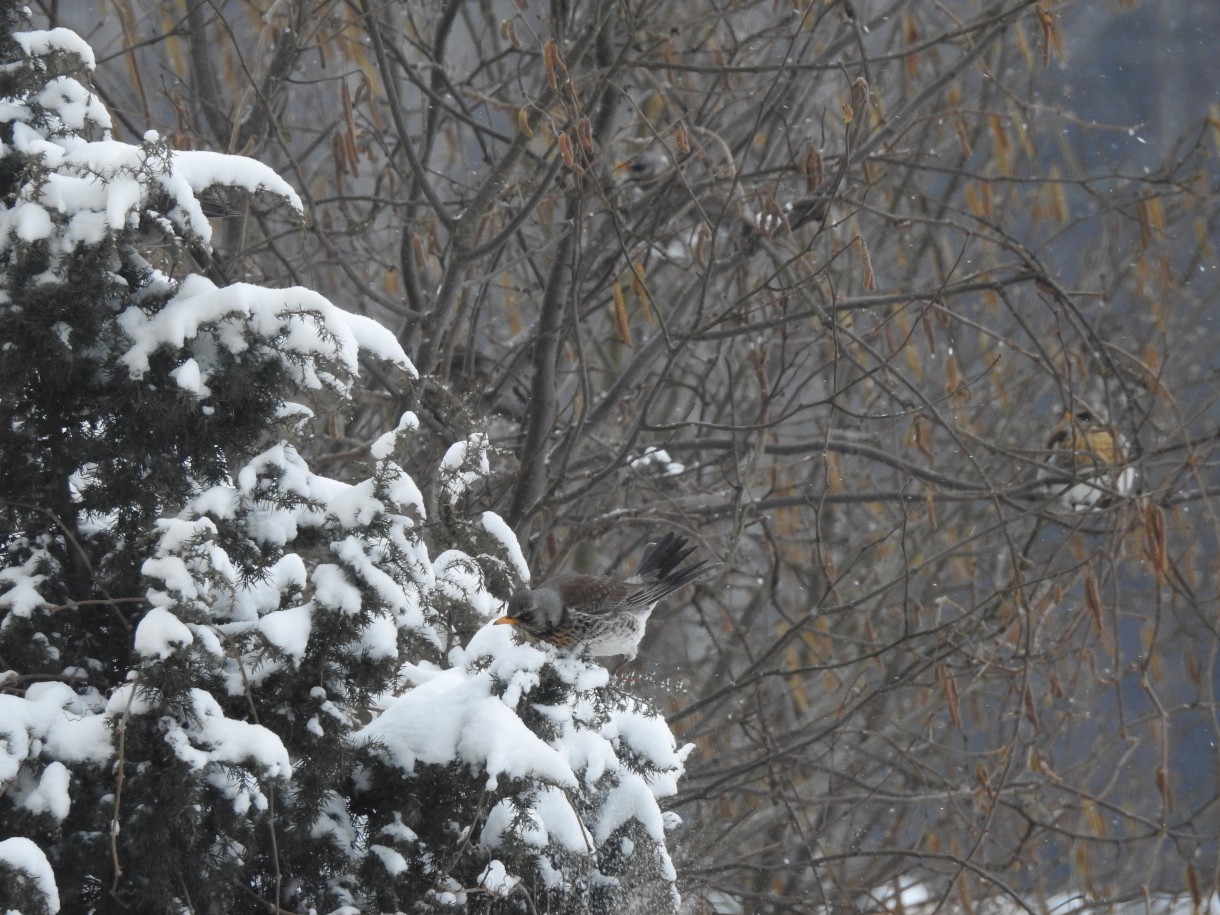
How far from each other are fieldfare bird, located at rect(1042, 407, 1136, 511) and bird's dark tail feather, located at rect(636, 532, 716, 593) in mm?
1095

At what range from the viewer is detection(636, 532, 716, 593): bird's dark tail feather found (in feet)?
12.4

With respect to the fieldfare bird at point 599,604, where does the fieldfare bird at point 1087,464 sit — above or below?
above

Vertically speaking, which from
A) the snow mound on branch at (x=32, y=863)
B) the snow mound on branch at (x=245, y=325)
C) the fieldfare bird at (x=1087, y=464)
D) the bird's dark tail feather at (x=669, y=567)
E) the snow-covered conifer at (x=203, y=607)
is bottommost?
the snow mound on branch at (x=32, y=863)

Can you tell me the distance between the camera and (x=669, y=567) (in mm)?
3922

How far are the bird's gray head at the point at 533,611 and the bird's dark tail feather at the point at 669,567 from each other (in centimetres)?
64

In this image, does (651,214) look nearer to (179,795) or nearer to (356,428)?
(356,428)

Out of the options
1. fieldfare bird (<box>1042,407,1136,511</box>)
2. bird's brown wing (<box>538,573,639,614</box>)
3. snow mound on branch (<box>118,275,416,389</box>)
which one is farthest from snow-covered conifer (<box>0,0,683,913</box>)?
fieldfare bird (<box>1042,407,1136,511</box>)

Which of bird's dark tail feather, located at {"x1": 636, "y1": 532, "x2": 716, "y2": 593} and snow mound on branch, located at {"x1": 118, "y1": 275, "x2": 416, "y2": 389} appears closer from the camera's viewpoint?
snow mound on branch, located at {"x1": 118, "y1": 275, "x2": 416, "y2": 389}

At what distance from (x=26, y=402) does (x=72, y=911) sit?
2.78 ft

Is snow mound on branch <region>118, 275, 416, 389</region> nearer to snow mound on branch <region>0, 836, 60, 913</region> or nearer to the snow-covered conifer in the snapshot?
the snow-covered conifer

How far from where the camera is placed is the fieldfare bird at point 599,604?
10.1 ft

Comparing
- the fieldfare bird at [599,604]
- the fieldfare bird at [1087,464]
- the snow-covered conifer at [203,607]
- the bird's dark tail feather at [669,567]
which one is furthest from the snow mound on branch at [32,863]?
the fieldfare bird at [1087,464]

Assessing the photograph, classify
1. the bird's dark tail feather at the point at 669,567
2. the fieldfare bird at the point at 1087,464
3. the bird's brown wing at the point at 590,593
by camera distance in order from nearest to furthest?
1. the bird's brown wing at the point at 590,593
2. the bird's dark tail feather at the point at 669,567
3. the fieldfare bird at the point at 1087,464

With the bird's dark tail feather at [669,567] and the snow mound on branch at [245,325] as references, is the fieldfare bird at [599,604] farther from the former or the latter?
the snow mound on branch at [245,325]
